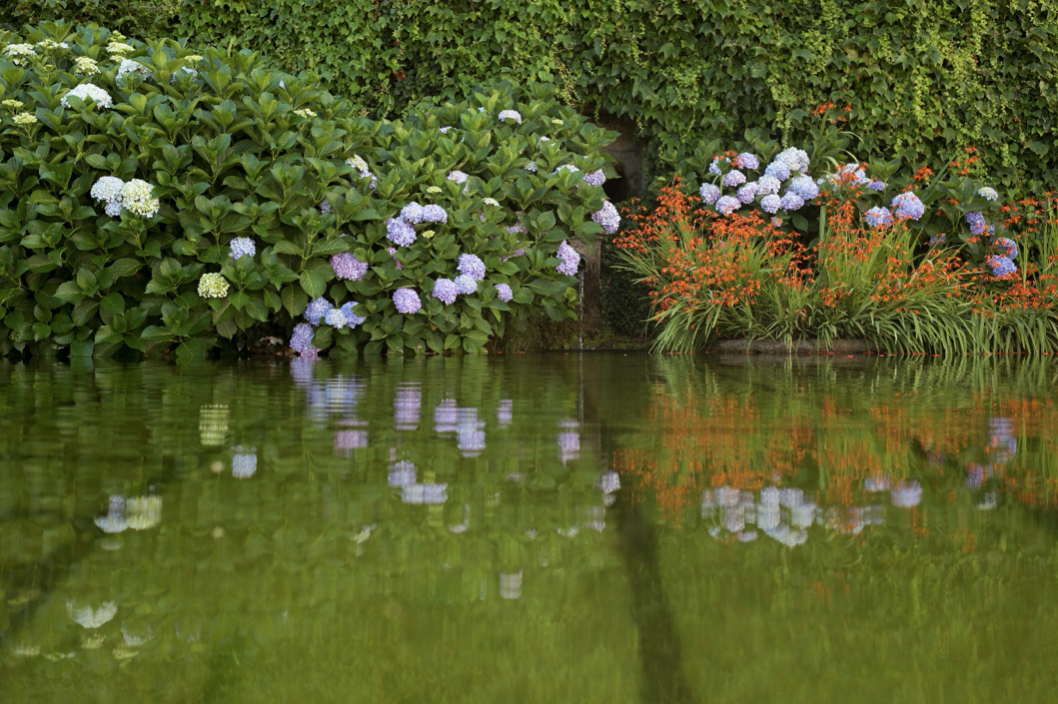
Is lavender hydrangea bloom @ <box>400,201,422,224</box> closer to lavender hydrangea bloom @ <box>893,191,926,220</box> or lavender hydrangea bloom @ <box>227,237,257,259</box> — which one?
lavender hydrangea bloom @ <box>227,237,257,259</box>

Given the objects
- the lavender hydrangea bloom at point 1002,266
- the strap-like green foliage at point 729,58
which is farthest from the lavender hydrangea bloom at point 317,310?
the lavender hydrangea bloom at point 1002,266

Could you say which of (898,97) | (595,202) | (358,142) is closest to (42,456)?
(358,142)

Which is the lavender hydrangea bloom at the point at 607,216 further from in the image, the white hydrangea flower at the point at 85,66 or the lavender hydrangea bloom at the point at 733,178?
A: the white hydrangea flower at the point at 85,66

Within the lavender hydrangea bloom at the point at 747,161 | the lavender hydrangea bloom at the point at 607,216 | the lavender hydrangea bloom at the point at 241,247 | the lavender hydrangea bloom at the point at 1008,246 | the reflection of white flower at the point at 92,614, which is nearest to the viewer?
the reflection of white flower at the point at 92,614

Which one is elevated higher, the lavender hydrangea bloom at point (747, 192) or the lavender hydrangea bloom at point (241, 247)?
the lavender hydrangea bloom at point (747, 192)

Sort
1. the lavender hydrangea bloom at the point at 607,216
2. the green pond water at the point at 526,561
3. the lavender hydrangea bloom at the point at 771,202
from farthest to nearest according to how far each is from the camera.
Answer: the lavender hydrangea bloom at the point at 771,202 → the lavender hydrangea bloom at the point at 607,216 → the green pond water at the point at 526,561

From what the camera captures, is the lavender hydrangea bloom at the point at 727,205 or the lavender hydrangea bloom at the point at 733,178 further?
the lavender hydrangea bloom at the point at 733,178

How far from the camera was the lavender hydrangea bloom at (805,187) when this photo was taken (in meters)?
7.73

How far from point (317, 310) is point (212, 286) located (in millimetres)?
647

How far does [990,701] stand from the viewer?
2.64ft

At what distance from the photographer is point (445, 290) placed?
20.0ft

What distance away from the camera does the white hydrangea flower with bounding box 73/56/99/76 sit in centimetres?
602

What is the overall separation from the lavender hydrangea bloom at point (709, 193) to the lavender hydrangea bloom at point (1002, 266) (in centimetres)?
208

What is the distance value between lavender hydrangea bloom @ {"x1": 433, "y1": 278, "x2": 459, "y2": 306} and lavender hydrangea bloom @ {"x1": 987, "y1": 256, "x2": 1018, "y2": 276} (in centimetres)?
414
